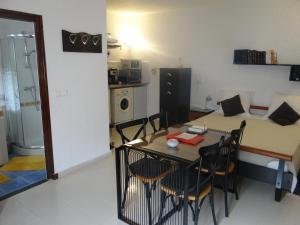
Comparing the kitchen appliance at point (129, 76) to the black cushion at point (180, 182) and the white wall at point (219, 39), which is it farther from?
the black cushion at point (180, 182)

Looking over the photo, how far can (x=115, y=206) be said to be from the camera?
258cm

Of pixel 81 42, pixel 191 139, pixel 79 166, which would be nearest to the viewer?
pixel 191 139

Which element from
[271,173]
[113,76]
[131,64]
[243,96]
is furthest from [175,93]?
[271,173]

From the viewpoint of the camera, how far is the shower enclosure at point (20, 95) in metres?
3.49

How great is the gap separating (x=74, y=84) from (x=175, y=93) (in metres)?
2.29

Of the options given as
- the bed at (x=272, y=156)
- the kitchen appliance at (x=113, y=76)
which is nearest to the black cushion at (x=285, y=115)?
the bed at (x=272, y=156)

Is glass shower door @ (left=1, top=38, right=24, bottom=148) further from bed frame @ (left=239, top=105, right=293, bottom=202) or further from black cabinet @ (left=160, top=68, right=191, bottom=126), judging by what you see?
bed frame @ (left=239, top=105, right=293, bottom=202)

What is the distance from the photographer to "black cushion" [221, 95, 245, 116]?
13.8ft

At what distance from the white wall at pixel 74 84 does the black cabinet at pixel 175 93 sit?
1.70 metres

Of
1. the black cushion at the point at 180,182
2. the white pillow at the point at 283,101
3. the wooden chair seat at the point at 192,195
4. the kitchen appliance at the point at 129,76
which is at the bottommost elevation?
the wooden chair seat at the point at 192,195

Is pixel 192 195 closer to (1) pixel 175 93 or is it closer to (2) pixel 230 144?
(2) pixel 230 144

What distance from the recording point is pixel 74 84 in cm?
324

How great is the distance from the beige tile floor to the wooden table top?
0.72 metres

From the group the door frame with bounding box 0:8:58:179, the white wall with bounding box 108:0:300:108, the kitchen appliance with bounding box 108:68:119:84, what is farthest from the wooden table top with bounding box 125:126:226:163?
the kitchen appliance with bounding box 108:68:119:84
